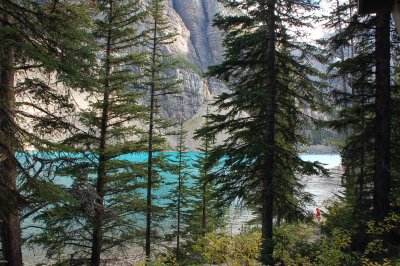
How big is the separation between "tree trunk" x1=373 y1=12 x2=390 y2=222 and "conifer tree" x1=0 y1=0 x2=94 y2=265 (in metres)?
7.16

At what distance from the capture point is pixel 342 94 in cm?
904

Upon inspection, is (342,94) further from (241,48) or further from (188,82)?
(188,82)

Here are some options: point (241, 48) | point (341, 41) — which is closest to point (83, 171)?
point (241, 48)

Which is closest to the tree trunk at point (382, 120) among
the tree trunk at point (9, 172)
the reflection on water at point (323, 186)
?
the tree trunk at point (9, 172)

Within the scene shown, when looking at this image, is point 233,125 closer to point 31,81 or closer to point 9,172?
point 31,81

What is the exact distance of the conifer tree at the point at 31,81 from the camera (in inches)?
211

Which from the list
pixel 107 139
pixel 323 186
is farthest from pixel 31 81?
pixel 323 186

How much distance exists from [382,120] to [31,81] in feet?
28.4

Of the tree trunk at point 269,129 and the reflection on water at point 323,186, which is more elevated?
the tree trunk at point 269,129

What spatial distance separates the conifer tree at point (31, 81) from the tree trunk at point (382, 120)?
7.16 m

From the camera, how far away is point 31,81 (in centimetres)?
682

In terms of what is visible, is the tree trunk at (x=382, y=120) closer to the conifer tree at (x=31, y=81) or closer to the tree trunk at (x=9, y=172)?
the conifer tree at (x=31, y=81)

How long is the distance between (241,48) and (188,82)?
18160cm

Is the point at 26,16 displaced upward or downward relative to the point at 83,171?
upward
